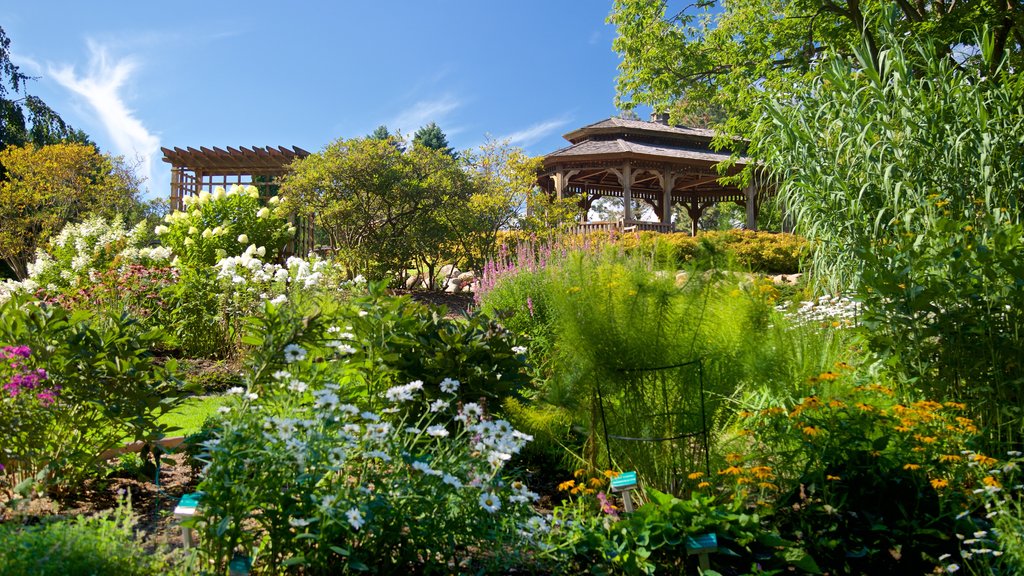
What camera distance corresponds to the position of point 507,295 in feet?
16.8

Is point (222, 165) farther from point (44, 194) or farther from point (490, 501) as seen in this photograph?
point (490, 501)

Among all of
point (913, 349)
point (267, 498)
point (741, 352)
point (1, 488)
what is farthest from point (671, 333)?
point (1, 488)

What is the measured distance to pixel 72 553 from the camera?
4.95ft

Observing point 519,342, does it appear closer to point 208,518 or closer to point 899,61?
point 208,518

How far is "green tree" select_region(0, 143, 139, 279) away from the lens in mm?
17109

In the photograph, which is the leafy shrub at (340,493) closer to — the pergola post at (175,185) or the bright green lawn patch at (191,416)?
the bright green lawn patch at (191,416)

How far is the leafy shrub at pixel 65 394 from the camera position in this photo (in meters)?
2.23

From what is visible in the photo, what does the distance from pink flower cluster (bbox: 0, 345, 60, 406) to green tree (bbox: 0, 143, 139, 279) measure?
16878mm

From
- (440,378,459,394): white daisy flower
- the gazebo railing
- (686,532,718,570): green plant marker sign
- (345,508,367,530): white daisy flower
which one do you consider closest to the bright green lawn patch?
(440,378,459,394): white daisy flower

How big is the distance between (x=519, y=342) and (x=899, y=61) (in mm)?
3128

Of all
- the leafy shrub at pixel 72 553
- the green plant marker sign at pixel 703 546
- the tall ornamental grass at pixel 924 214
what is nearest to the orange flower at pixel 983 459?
the tall ornamental grass at pixel 924 214

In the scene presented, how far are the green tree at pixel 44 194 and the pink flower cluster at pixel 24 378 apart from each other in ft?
55.4

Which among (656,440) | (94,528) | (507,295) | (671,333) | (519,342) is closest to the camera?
(94,528)

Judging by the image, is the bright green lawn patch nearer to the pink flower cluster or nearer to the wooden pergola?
the pink flower cluster
